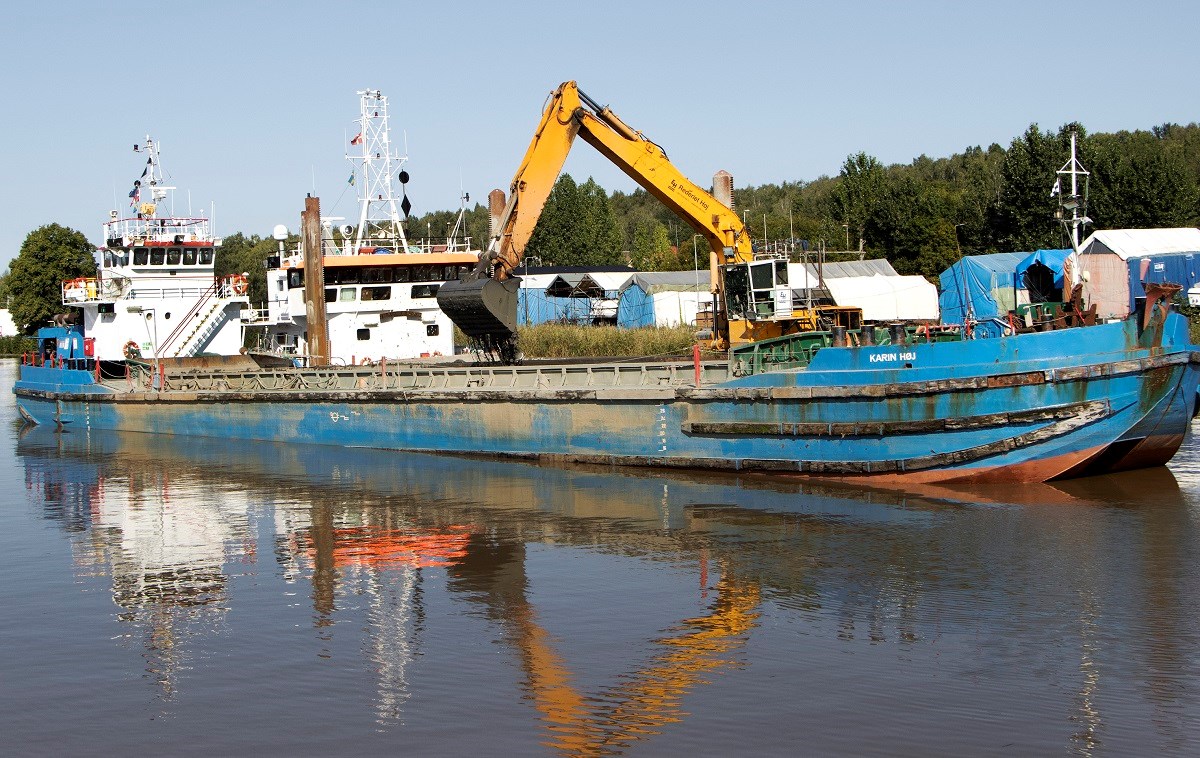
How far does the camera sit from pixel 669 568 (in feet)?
45.8

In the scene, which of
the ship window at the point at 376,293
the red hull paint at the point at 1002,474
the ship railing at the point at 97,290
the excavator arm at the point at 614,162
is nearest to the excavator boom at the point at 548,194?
the excavator arm at the point at 614,162

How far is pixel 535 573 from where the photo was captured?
46.0 ft

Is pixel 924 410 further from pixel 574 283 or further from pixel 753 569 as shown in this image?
pixel 574 283

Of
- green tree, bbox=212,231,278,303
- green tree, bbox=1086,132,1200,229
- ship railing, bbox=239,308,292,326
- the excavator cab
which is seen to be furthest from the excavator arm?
green tree, bbox=212,231,278,303

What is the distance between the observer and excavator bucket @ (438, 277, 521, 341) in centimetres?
2344

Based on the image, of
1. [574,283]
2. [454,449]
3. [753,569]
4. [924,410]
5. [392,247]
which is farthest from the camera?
[574,283]

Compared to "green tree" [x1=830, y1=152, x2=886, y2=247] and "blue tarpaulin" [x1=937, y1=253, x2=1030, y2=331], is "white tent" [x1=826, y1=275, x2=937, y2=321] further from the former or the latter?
"green tree" [x1=830, y1=152, x2=886, y2=247]

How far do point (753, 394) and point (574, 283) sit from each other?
139 feet

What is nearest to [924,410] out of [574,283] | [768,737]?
[768,737]

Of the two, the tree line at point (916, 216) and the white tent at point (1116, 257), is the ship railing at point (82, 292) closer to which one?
the tree line at point (916, 216)

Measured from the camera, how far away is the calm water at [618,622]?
8828 millimetres

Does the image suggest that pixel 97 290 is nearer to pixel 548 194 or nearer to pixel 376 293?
pixel 376 293

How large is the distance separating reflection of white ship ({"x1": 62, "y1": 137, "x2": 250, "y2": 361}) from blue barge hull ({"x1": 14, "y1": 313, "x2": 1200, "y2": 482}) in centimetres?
1315

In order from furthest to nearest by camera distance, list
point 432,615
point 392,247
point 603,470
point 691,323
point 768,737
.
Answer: point 691,323
point 392,247
point 603,470
point 432,615
point 768,737
